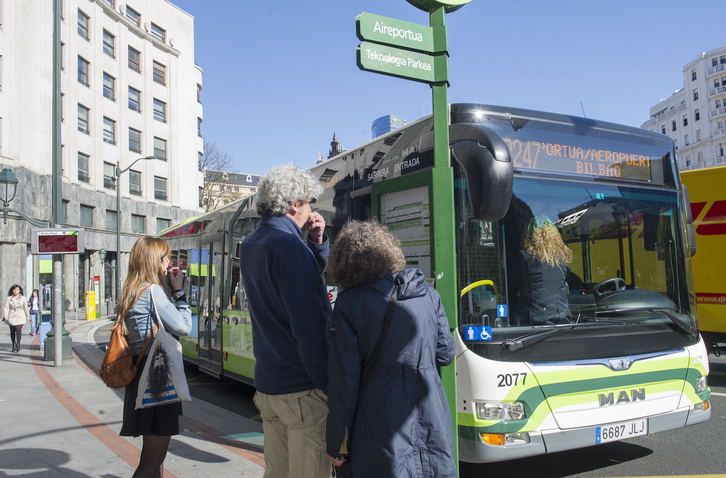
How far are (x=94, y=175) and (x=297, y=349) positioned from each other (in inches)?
1435

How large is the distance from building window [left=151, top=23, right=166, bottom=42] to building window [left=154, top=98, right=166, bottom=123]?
451 centimetres

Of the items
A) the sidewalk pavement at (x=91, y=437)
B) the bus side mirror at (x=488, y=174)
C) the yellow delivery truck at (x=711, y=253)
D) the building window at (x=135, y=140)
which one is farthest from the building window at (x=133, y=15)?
the bus side mirror at (x=488, y=174)

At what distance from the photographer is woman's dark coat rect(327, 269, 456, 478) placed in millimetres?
2385

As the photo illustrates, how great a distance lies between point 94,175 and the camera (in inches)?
1388

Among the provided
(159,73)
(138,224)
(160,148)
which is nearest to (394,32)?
(138,224)

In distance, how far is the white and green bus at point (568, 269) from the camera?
13.5 ft

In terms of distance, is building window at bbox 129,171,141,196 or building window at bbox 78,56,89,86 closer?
building window at bbox 78,56,89,86

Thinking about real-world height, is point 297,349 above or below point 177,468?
above

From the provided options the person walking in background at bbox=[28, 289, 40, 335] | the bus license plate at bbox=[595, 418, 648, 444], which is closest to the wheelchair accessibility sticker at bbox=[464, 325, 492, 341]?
the bus license plate at bbox=[595, 418, 648, 444]

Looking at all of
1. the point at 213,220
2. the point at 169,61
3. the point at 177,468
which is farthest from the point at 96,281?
the point at 177,468

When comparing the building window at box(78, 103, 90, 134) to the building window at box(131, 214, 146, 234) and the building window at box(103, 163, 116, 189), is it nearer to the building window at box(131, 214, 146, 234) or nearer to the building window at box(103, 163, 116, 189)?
the building window at box(103, 163, 116, 189)

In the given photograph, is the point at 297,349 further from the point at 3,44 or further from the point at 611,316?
the point at 3,44

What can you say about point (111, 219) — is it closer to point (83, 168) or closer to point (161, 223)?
point (83, 168)

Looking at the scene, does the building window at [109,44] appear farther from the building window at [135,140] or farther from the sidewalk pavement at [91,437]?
the sidewalk pavement at [91,437]
